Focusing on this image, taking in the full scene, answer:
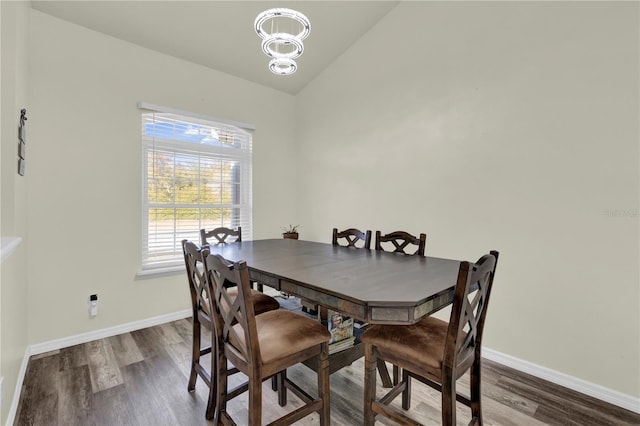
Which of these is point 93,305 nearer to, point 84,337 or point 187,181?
point 84,337

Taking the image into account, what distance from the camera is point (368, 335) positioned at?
4.99 feet

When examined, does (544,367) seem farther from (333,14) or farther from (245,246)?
(333,14)

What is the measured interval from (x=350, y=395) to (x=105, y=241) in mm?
2587

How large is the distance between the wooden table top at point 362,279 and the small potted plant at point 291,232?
61.1 inches

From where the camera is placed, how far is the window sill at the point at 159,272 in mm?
3053

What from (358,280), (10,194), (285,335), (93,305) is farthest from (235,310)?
(93,305)

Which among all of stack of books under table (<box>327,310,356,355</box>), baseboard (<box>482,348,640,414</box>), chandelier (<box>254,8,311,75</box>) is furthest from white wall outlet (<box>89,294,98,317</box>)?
baseboard (<box>482,348,640,414</box>)

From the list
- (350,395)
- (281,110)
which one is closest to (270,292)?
(350,395)

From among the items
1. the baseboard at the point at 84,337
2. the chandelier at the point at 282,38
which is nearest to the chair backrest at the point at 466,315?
the chandelier at the point at 282,38

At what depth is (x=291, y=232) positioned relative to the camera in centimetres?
406

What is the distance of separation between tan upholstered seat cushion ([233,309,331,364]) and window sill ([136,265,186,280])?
1946 mm

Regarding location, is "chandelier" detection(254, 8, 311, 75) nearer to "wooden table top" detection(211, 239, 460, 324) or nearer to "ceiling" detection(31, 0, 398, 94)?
"ceiling" detection(31, 0, 398, 94)

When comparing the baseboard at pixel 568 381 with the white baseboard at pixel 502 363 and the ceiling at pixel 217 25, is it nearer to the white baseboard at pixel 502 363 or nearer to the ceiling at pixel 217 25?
the white baseboard at pixel 502 363

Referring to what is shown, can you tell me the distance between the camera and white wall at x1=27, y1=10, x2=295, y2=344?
252 cm
